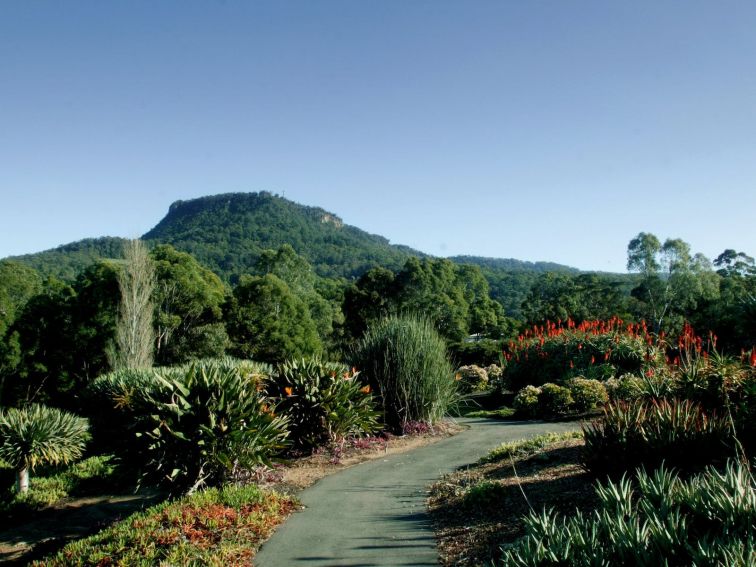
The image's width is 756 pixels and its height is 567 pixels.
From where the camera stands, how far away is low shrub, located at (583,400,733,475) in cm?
616

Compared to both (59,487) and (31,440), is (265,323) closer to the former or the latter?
(31,440)

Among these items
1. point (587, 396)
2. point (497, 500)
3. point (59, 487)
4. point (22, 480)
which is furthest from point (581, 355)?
point (22, 480)

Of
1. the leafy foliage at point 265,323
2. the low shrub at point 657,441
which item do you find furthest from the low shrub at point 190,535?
the leafy foliage at point 265,323

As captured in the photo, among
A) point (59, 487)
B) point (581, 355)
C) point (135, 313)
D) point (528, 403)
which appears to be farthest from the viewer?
point (135, 313)

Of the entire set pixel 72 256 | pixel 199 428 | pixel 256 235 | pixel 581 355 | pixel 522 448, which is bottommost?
pixel 522 448

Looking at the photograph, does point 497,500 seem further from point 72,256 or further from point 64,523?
point 72,256

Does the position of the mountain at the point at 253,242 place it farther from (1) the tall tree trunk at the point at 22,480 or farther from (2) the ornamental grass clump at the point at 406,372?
(2) the ornamental grass clump at the point at 406,372

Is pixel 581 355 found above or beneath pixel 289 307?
beneath

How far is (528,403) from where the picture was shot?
1441cm

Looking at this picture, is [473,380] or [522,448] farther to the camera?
[473,380]

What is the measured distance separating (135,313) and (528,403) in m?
16.9

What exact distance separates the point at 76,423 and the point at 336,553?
9.89 m

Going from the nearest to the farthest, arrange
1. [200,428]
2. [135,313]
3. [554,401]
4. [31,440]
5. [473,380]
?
[200,428], [31,440], [554,401], [473,380], [135,313]

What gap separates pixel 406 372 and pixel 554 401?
4.32 meters
